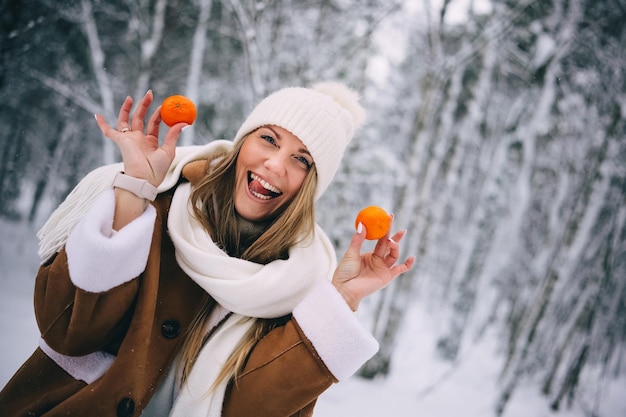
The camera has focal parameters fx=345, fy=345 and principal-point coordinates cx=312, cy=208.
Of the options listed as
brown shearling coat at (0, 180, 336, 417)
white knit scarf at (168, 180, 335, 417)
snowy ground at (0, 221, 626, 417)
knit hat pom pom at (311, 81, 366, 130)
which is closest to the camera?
brown shearling coat at (0, 180, 336, 417)

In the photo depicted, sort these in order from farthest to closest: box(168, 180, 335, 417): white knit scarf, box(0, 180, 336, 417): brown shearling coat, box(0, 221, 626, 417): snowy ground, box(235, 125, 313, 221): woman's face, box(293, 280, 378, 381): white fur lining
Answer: box(0, 221, 626, 417): snowy ground
box(235, 125, 313, 221): woman's face
box(168, 180, 335, 417): white knit scarf
box(293, 280, 378, 381): white fur lining
box(0, 180, 336, 417): brown shearling coat

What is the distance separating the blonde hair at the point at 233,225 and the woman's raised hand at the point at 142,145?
0.93 feet

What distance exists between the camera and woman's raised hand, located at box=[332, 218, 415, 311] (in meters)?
1.51

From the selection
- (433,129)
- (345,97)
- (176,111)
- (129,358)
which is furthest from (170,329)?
(433,129)

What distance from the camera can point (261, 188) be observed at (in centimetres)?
170

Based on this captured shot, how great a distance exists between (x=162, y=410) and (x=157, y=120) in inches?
52.0

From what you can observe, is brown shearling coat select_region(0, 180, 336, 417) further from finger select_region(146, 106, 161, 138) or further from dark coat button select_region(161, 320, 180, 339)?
finger select_region(146, 106, 161, 138)

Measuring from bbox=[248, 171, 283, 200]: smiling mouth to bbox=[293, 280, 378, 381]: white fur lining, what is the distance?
1.84ft

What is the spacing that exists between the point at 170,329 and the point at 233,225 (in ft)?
1.83

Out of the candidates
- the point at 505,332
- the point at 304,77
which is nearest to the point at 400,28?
the point at 304,77

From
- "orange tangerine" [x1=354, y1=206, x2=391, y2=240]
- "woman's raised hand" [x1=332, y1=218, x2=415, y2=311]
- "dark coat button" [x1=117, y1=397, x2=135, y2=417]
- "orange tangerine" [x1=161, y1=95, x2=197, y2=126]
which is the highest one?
"orange tangerine" [x1=161, y1=95, x2=197, y2=126]

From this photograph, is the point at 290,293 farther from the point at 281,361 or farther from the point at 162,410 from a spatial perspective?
the point at 162,410

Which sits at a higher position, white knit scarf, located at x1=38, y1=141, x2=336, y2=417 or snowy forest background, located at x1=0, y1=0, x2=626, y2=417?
white knit scarf, located at x1=38, y1=141, x2=336, y2=417

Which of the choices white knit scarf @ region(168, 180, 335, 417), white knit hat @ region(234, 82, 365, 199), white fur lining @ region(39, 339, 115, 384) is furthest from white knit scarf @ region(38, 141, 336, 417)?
white knit hat @ region(234, 82, 365, 199)
